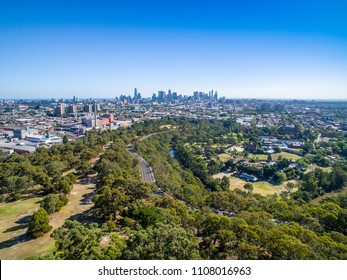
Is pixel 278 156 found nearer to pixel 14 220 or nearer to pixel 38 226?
pixel 38 226

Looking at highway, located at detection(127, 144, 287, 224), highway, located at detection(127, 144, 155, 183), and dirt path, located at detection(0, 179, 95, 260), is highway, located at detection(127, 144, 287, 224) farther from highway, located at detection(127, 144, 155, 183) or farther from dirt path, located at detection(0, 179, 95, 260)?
dirt path, located at detection(0, 179, 95, 260)

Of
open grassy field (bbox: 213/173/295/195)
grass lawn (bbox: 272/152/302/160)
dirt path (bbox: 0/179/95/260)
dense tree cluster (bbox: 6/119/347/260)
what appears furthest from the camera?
grass lawn (bbox: 272/152/302/160)

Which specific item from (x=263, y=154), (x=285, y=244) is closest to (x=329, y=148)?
(x=263, y=154)

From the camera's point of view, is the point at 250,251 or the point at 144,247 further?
the point at 250,251

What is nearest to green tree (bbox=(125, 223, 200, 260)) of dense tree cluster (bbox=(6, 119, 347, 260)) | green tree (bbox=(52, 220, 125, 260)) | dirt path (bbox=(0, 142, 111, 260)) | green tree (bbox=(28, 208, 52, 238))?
dense tree cluster (bbox=(6, 119, 347, 260))

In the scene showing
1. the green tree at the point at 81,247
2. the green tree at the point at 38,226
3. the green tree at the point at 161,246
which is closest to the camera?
the green tree at the point at 161,246

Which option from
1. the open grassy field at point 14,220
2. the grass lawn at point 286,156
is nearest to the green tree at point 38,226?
the open grassy field at point 14,220

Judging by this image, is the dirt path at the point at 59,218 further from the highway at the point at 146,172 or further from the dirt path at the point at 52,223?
the highway at the point at 146,172

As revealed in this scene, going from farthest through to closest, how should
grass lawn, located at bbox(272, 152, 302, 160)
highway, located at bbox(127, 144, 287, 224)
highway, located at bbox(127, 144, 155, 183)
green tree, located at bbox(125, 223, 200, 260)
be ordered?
grass lawn, located at bbox(272, 152, 302, 160)
highway, located at bbox(127, 144, 155, 183)
highway, located at bbox(127, 144, 287, 224)
green tree, located at bbox(125, 223, 200, 260)

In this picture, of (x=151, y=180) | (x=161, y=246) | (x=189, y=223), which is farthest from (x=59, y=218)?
(x=161, y=246)

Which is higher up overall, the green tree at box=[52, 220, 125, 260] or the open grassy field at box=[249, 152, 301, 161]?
the green tree at box=[52, 220, 125, 260]

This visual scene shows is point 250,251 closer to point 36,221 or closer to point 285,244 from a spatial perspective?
point 285,244
